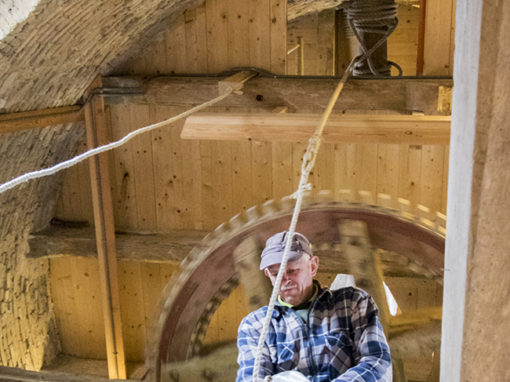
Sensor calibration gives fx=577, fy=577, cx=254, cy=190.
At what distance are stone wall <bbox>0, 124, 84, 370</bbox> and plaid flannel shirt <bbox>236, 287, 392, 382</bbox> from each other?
263 cm

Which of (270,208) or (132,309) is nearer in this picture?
(270,208)

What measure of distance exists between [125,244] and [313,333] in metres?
2.87

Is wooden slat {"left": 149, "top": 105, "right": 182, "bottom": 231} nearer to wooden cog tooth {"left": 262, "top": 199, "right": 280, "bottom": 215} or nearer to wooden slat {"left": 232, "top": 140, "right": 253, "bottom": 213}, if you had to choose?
wooden slat {"left": 232, "top": 140, "right": 253, "bottom": 213}

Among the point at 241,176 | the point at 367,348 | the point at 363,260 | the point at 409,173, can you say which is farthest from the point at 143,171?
the point at 367,348

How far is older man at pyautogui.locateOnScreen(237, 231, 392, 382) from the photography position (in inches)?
70.6

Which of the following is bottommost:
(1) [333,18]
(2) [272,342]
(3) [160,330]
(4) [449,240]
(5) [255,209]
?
(3) [160,330]

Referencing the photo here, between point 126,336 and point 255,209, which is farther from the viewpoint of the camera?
point 126,336

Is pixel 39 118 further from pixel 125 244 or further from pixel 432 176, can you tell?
pixel 432 176

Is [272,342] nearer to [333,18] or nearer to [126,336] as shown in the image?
[126,336]

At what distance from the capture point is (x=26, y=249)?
460 cm

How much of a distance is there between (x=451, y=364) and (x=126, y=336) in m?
4.48

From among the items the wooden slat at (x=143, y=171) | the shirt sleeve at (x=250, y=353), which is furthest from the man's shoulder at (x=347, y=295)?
the wooden slat at (x=143, y=171)

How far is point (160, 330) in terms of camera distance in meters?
2.39

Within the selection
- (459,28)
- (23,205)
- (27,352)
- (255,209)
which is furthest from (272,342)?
(27,352)
